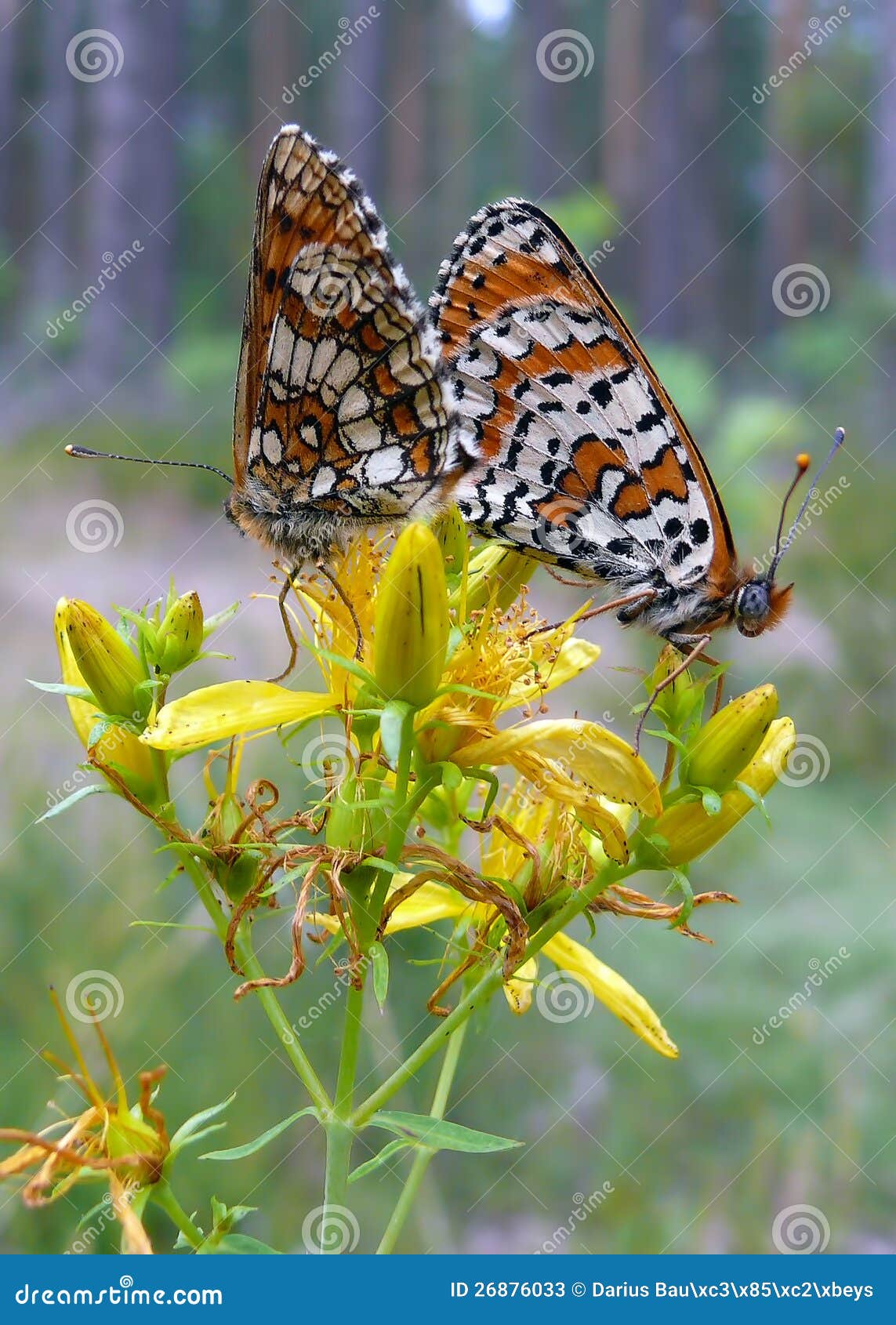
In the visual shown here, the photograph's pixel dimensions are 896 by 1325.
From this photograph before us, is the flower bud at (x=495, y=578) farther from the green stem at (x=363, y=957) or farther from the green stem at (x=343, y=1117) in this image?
the green stem at (x=343, y=1117)

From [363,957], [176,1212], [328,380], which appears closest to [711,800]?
[363,957]

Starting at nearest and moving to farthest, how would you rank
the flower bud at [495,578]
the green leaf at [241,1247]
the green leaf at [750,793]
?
1. the green leaf at [241,1247]
2. the green leaf at [750,793]
3. the flower bud at [495,578]

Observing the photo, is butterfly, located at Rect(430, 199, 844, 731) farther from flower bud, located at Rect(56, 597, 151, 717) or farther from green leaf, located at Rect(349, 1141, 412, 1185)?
green leaf, located at Rect(349, 1141, 412, 1185)

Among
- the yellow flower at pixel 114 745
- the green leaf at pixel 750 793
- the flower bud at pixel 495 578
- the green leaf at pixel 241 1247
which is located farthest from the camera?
the flower bud at pixel 495 578

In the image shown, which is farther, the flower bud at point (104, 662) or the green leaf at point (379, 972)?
the flower bud at point (104, 662)

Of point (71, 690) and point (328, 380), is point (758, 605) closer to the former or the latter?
point (328, 380)

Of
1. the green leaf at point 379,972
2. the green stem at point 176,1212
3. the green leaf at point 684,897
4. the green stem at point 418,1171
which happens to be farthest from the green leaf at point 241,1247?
the green leaf at point 684,897
